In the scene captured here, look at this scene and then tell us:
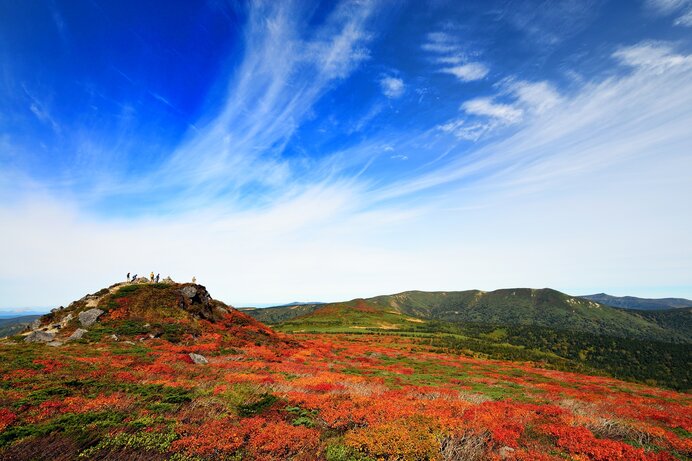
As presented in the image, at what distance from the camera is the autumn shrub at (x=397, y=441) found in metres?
9.91

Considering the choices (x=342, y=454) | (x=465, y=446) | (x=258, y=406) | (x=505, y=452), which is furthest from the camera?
(x=258, y=406)

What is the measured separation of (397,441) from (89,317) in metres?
43.1

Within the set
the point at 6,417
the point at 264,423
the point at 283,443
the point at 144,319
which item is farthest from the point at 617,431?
the point at 144,319

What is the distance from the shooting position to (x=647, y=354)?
273ft

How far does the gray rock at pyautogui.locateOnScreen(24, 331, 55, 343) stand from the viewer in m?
30.3

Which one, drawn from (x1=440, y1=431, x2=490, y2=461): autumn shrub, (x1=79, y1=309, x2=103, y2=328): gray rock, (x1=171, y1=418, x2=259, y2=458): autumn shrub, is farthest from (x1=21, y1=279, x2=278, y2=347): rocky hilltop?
(x1=440, y1=431, x2=490, y2=461): autumn shrub

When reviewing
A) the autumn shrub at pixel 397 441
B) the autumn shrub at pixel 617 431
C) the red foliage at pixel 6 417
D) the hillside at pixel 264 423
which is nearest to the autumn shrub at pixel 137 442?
the hillside at pixel 264 423

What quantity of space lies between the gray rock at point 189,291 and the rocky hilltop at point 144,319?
15 centimetres

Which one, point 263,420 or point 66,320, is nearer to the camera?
point 263,420

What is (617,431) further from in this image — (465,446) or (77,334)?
(77,334)

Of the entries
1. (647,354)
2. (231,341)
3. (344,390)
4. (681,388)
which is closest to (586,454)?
(344,390)

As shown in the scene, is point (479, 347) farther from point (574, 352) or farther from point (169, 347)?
point (169, 347)

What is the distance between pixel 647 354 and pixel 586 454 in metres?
108

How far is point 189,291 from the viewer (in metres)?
48.4
